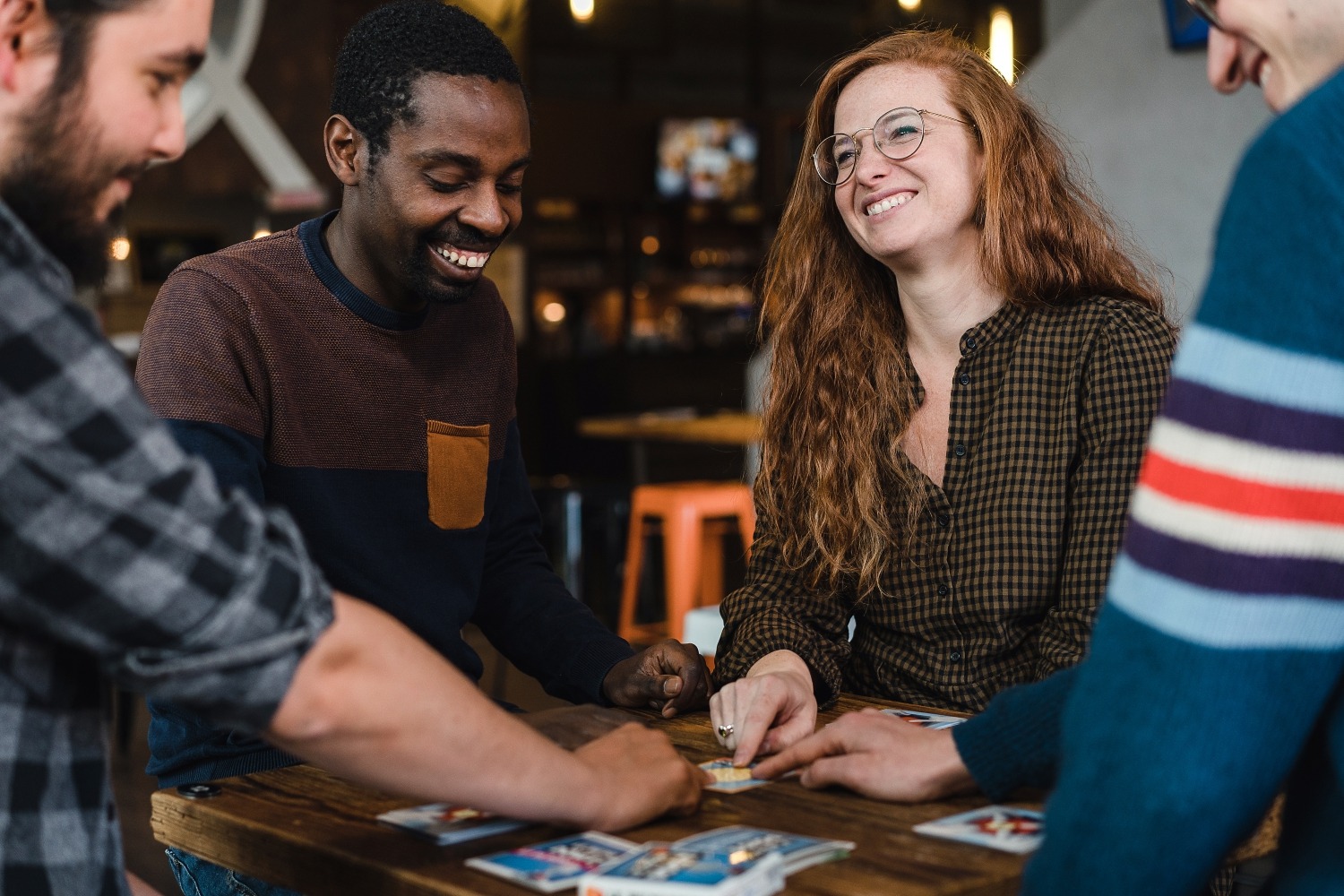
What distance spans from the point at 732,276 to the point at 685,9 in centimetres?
245

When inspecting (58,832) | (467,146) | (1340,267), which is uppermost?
(467,146)

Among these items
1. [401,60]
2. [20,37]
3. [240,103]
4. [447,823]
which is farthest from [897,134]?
[240,103]

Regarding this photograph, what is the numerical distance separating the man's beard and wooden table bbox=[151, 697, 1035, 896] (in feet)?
1.84

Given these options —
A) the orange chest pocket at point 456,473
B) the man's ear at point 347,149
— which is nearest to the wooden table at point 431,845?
the orange chest pocket at point 456,473

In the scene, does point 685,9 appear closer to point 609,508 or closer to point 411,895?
point 609,508

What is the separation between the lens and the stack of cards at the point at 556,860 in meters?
1.06

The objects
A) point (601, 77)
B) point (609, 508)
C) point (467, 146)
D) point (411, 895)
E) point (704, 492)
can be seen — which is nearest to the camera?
point (411, 895)

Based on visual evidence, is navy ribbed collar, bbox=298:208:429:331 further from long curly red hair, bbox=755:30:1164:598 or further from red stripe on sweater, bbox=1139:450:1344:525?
red stripe on sweater, bbox=1139:450:1344:525

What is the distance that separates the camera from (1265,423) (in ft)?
2.61

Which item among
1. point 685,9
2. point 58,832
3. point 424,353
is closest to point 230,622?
point 58,832

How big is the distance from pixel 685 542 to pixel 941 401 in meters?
3.75

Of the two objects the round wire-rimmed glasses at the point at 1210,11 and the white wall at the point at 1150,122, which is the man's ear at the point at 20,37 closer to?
the round wire-rimmed glasses at the point at 1210,11

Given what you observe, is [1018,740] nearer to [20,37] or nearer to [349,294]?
[20,37]

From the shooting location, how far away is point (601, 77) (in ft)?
38.0
